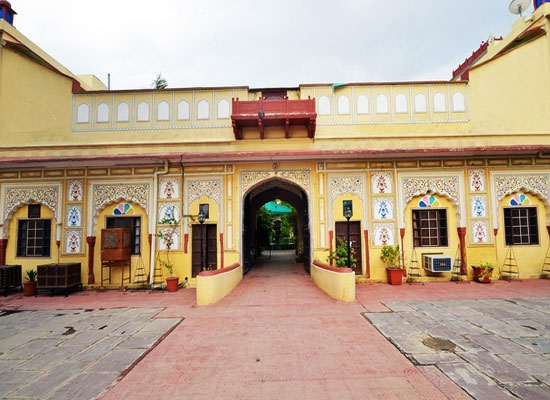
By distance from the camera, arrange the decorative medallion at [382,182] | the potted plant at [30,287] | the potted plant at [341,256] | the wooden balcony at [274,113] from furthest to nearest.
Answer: the wooden balcony at [274,113] → the decorative medallion at [382,182] → the potted plant at [341,256] → the potted plant at [30,287]

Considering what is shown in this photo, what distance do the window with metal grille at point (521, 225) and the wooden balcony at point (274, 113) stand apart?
6872 millimetres

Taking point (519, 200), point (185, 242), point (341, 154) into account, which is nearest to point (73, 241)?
point (185, 242)

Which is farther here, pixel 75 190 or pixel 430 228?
pixel 75 190

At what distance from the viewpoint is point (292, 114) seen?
984 cm

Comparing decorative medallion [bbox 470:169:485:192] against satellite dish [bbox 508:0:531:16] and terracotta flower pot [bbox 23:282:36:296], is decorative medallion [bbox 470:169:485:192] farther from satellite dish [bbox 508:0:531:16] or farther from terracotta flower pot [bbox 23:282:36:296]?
terracotta flower pot [bbox 23:282:36:296]

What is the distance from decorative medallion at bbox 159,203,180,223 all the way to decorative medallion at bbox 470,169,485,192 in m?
9.40

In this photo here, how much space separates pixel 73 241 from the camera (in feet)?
31.4

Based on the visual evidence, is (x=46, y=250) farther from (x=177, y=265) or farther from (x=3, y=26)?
(x=3, y=26)

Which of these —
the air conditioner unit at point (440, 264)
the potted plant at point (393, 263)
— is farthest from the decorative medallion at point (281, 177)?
the air conditioner unit at point (440, 264)

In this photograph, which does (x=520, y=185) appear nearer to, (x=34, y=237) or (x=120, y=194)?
(x=120, y=194)

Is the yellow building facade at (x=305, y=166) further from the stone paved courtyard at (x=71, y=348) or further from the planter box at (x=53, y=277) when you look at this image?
the stone paved courtyard at (x=71, y=348)

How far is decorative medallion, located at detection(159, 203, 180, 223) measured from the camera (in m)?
9.55

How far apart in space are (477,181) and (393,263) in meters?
3.79

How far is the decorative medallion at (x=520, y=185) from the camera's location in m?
9.48
